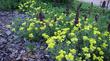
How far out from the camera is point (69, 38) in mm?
5098

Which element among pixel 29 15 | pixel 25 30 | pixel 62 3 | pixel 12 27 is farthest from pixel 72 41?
pixel 62 3

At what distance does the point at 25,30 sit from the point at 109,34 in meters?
1.52

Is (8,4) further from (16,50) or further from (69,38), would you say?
(69,38)

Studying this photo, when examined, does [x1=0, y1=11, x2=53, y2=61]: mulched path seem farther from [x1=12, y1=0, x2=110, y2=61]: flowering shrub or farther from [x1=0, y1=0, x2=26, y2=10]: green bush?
[x1=0, y1=0, x2=26, y2=10]: green bush

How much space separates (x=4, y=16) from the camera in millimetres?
7008

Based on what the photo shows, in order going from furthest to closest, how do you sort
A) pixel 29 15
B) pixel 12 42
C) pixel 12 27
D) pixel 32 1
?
pixel 32 1, pixel 29 15, pixel 12 27, pixel 12 42

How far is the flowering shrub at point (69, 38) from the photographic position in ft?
14.7

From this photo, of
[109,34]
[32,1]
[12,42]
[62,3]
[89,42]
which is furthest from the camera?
[62,3]

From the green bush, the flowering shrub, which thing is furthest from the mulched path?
the green bush

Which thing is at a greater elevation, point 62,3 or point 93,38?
point 93,38

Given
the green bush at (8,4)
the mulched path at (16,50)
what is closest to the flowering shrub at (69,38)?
the mulched path at (16,50)

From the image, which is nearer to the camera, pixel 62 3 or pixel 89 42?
pixel 89 42

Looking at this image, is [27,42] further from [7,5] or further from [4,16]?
[7,5]

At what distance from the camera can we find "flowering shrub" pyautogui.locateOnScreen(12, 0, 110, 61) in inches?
177
